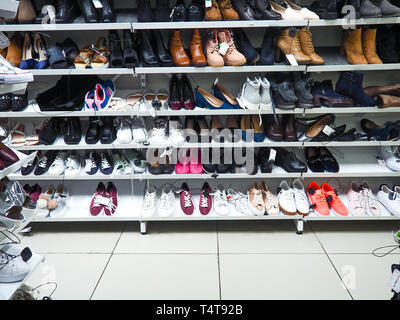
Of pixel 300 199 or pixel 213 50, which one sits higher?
pixel 213 50

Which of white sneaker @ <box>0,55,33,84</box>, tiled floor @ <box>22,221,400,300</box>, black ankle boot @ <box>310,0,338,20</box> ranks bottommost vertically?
tiled floor @ <box>22,221,400,300</box>

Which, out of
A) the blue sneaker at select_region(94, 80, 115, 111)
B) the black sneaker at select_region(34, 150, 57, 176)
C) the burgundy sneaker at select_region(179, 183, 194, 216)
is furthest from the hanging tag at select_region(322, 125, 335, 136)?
the black sneaker at select_region(34, 150, 57, 176)

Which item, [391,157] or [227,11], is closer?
[227,11]

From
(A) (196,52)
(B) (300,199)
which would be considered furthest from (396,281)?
(A) (196,52)

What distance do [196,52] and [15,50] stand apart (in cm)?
122

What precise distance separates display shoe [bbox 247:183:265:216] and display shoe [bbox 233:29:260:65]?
37.7 inches

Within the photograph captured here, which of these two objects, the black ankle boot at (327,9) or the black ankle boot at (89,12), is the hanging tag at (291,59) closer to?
the black ankle boot at (327,9)

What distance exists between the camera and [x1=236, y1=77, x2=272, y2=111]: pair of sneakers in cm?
199

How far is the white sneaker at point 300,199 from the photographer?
87.5 inches

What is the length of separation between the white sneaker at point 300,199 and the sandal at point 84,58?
1751 millimetres

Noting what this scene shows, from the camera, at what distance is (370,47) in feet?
6.45

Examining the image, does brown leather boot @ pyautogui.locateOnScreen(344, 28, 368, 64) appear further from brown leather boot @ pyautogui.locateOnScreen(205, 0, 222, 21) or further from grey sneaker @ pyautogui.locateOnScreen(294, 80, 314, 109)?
brown leather boot @ pyautogui.locateOnScreen(205, 0, 222, 21)

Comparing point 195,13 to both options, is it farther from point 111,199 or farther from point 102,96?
point 111,199

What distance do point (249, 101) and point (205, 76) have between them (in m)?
0.50
